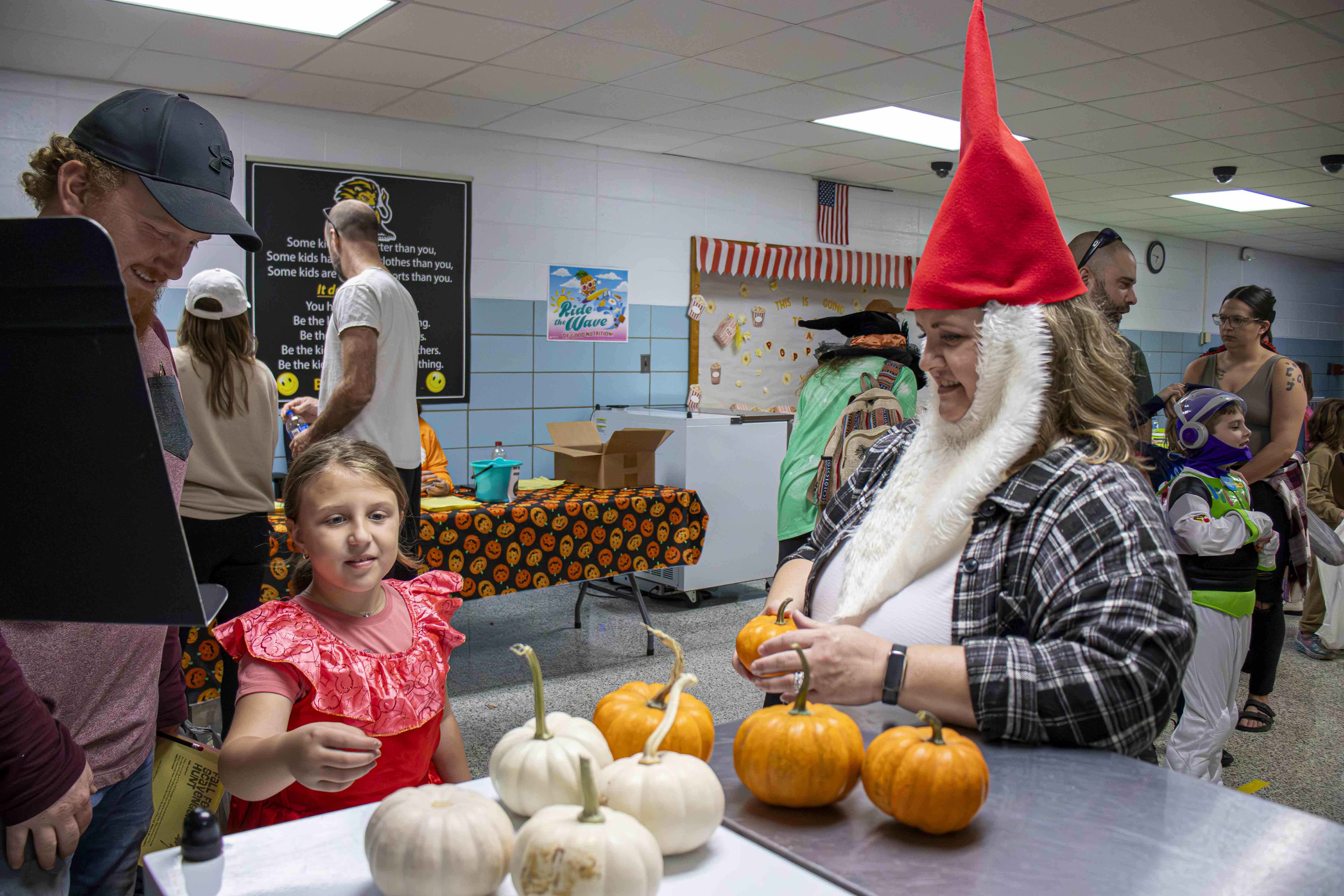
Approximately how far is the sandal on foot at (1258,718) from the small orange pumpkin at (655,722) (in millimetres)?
3473

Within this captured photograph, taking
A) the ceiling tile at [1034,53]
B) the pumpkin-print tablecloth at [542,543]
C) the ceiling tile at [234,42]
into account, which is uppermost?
the ceiling tile at [1034,53]

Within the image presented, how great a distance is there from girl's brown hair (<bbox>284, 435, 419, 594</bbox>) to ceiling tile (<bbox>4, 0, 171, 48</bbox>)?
8.84 feet

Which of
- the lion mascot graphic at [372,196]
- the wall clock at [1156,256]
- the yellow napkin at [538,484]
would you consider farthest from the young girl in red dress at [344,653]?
the wall clock at [1156,256]

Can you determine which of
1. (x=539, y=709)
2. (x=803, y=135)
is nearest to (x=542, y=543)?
(x=803, y=135)

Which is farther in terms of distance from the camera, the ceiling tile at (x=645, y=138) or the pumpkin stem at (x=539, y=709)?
the ceiling tile at (x=645, y=138)

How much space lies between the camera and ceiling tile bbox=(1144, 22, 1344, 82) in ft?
12.4

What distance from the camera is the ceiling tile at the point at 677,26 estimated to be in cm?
345

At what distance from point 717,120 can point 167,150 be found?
4340 millimetres

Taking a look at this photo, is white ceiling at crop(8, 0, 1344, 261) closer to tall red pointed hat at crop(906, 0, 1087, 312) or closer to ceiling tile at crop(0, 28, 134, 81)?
ceiling tile at crop(0, 28, 134, 81)

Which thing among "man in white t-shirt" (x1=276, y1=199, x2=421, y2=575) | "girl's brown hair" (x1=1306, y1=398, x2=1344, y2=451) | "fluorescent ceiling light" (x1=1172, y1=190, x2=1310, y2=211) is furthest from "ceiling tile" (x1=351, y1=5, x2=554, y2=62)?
"fluorescent ceiling light" (x1=1172, y1=190, x2=1310, y2=211)

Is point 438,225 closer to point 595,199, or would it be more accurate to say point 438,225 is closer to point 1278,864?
point 595,199

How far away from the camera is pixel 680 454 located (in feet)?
16.4

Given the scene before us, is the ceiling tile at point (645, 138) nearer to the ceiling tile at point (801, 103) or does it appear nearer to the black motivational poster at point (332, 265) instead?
the ceiling tile at point (801, 103)

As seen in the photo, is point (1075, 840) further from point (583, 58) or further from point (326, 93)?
point (326, 93)
